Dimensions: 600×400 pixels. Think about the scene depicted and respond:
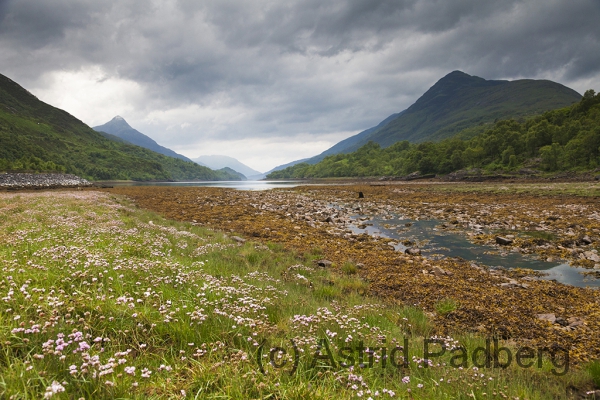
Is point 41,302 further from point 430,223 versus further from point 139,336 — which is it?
point 430,223

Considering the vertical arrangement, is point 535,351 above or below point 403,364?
below

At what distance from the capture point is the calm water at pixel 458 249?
1034cm

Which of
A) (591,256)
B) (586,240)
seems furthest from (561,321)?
(586,240)

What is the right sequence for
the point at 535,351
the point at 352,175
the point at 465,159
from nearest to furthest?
the point at 535,351 < the point at 465,159 < the point at 352,175

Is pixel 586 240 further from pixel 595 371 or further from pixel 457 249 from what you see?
pixel 595 371

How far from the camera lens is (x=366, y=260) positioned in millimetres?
12188

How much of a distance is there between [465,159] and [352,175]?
84601 mm

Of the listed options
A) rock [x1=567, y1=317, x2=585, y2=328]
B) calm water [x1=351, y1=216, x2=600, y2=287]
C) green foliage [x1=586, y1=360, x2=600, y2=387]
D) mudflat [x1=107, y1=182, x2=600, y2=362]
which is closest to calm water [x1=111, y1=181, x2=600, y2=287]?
calm water [x1=351, y1=216, x2=600, y2=287]

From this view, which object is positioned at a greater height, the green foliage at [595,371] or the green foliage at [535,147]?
the green foliage at [535,147]

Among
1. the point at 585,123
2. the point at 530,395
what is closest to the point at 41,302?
the point at 530,395

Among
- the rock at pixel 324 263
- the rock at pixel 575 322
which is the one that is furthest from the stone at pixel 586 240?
the rock at pixel 324 263

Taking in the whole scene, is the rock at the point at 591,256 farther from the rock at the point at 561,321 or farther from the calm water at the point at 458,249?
the rock at the point at 561,321

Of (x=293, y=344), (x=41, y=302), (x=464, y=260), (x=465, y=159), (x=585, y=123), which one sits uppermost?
(x=585, y=123)

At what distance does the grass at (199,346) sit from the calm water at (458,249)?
6.58 m
